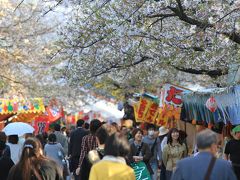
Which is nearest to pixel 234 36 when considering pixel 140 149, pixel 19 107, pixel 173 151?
pixel 173 151

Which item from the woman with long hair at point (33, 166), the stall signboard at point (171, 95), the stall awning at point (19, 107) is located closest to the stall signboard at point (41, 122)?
the stall awning at point (19, 107)

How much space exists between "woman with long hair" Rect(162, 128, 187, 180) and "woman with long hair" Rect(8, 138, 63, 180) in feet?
19.4

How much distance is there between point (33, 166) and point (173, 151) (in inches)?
242

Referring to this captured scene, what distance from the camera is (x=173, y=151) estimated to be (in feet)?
41.4

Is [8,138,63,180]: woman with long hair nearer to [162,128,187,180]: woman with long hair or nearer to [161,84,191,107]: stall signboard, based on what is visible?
[162,128,187,180]: woman with long hair

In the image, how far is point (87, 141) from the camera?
34.9ft

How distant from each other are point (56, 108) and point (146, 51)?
50.8 ft

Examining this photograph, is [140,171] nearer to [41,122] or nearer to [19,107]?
[19,107]

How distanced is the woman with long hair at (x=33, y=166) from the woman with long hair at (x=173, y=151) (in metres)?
5.91

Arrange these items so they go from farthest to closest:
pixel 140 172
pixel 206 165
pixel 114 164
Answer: pixel 140 172 < pixel 114 164 < pixel 206 165

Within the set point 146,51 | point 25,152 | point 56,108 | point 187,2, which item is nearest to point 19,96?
point 56,108

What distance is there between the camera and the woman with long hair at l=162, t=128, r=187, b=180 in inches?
496

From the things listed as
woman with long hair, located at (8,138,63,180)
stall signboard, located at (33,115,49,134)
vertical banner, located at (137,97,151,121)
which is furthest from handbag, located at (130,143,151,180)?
stall signboard, located at (33,115,49,134)

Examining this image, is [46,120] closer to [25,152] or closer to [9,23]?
[9,23]
